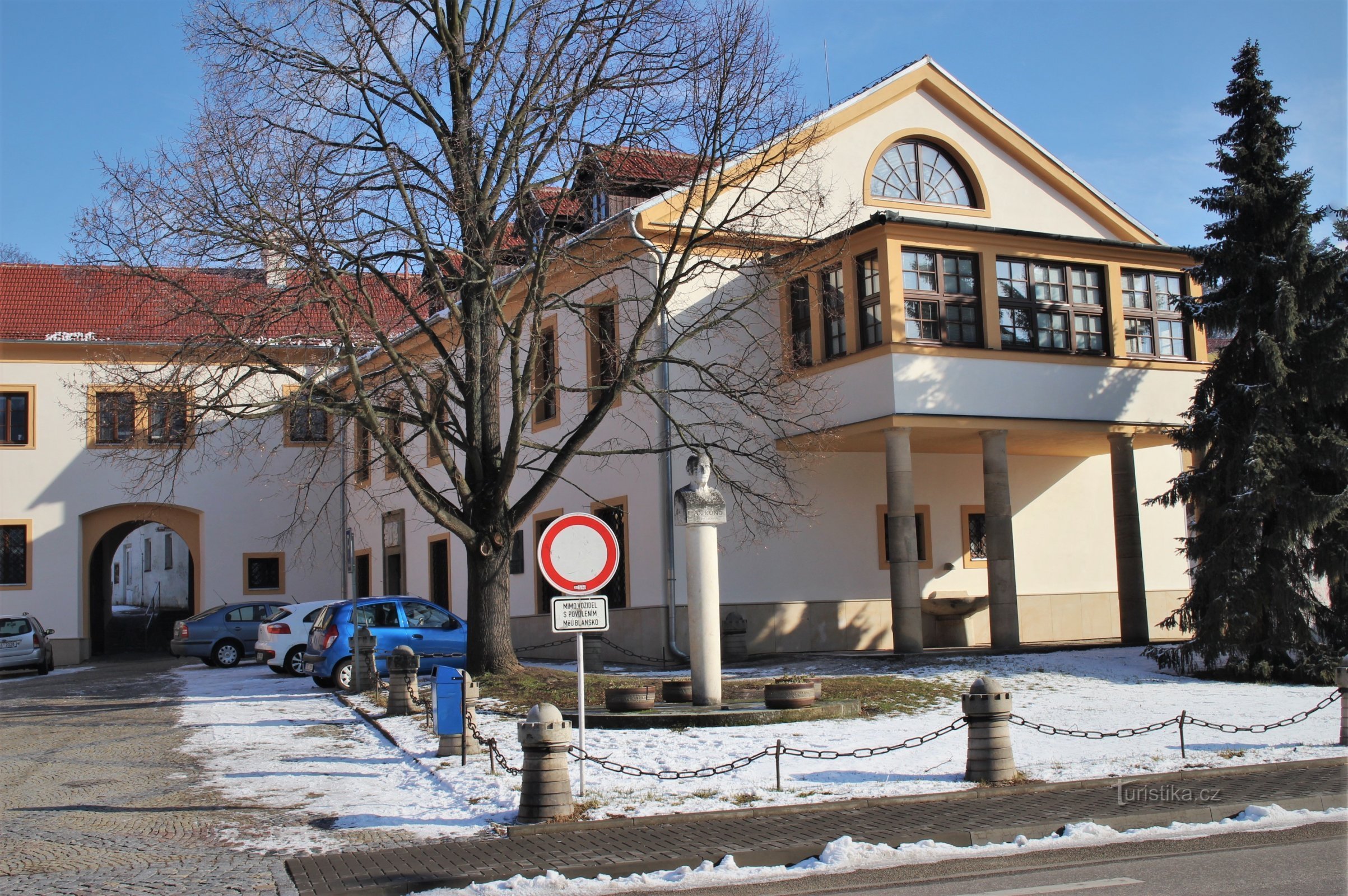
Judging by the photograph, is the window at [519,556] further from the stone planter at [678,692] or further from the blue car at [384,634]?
the stone planter at [678,692]

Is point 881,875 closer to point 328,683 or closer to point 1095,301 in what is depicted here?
point 328,683

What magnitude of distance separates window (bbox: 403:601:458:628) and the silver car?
12.7m

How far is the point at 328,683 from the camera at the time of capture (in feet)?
65.4

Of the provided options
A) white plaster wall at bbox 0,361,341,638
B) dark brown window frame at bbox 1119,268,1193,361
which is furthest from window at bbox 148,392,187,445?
dark brown window frame at bbox 1119,268,1193,361

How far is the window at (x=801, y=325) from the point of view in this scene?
22.3m

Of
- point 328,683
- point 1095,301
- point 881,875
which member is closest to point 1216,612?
point 1095,301

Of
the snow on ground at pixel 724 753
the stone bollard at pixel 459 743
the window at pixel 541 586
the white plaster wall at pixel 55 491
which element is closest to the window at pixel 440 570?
the white plaster wall at pixel 55 491

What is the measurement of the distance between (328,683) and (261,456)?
19.7m

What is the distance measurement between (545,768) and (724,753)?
301 centimetres

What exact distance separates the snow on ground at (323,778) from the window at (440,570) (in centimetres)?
1330

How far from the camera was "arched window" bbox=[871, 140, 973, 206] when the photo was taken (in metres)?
24.5

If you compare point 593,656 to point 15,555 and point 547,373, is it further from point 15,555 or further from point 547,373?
point 15,555

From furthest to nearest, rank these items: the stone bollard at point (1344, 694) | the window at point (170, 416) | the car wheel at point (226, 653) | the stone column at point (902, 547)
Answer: the car wheel at point (226, 653) → the stone column at point (902, 547) → the window at point (170, 416) → the stone bollard at point (1344, 694)

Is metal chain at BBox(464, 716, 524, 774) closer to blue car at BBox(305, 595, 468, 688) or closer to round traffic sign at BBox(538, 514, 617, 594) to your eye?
round traffic sign at BBox(538, 514, 617, 594)
